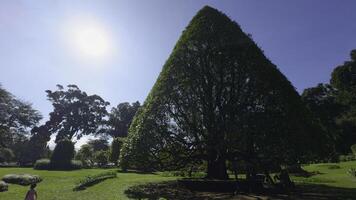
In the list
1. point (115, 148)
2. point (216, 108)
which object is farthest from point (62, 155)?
point (216, 108)

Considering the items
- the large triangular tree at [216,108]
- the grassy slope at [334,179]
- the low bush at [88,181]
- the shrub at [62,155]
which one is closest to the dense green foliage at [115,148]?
the shrub at [62,155]

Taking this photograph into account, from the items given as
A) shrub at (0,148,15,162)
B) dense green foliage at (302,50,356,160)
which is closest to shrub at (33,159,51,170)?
dense green foliage at (302,50,356,160)

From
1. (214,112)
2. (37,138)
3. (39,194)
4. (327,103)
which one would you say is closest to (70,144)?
(39,194)

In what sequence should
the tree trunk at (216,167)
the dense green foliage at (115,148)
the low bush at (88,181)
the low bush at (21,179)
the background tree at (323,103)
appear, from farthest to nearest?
the background tree at (323,103) < the dense green foliage at (115,148) < the low bush at (21,179) < the tree trunk at (216,167) < the low bush at (88,181)

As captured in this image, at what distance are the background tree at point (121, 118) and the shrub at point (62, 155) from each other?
49987 millimetres

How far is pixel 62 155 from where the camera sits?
3834cm

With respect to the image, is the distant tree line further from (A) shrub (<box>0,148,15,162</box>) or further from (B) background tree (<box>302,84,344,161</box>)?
(B) background tree (<box>302,84,344,161</box>)

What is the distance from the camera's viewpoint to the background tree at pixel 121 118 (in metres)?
90.3

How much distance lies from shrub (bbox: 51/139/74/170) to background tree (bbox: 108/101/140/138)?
50.0 meters

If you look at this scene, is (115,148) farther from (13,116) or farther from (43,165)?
(13,116)

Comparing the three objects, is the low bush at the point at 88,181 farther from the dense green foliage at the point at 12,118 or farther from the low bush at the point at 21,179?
the dense green foliage at the point at 12,118

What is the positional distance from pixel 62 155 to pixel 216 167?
77.6 ft

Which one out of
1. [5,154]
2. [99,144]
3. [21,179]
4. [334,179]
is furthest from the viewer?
[99,144]

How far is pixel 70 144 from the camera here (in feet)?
130
